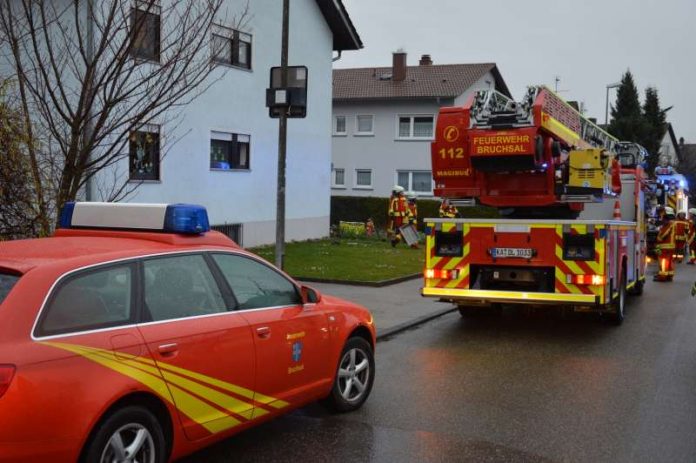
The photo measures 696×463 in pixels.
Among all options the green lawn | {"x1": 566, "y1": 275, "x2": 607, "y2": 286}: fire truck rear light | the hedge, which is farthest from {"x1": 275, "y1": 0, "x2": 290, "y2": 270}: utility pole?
the hedge

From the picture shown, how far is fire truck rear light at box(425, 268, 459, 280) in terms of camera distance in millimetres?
10055

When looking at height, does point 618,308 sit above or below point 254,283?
below

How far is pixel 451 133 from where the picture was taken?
10.5 m

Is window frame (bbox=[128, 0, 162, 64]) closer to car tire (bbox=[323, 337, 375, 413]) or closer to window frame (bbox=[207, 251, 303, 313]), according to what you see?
window frame (bbox=[207, 251, 303, 313])

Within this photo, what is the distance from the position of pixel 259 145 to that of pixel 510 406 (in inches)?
601

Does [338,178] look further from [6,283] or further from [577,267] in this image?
[6,283]

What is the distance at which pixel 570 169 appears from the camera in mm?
10531

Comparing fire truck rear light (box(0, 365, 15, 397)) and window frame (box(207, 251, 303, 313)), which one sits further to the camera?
Answer: window frame (box(207, 251, 303, 313))

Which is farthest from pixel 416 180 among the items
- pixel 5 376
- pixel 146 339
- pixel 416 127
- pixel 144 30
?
pixel 5 376

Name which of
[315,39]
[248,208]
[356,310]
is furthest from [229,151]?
[356,310]

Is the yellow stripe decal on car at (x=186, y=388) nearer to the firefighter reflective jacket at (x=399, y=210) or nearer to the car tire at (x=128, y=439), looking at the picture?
the car tire at (x=128, y=439)

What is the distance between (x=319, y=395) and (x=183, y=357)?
5.42ft

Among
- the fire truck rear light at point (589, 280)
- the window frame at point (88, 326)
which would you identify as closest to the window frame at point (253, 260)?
the window frame at point (88, 326)

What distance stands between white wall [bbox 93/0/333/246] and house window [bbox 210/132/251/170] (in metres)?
0.18
